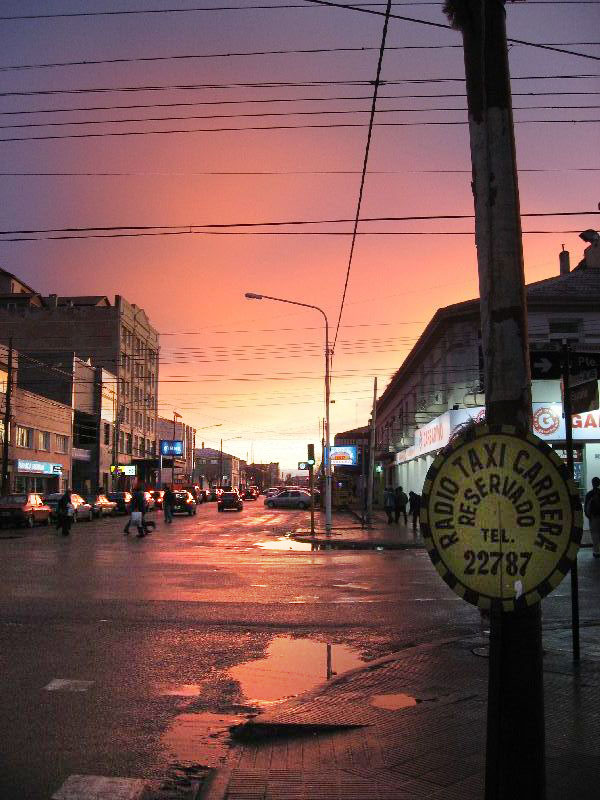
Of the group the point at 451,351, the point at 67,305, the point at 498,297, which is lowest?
the point at 498,297

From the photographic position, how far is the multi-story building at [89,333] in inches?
3196

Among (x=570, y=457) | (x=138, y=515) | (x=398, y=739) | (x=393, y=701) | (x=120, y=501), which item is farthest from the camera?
(x=120, y=501)

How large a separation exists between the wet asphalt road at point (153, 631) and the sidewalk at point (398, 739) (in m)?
0.64

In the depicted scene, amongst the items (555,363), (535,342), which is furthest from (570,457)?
(535,342)

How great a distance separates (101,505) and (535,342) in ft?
101

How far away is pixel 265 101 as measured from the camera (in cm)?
1371

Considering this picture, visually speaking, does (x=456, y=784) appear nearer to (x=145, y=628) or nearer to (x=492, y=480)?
(x=492, y=480)

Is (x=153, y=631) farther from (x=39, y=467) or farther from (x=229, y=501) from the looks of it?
(x=39, y=467)

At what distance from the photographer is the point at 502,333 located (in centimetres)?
405

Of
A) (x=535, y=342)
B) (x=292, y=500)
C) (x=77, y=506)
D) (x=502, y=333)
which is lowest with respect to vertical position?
(x=292, y=500)

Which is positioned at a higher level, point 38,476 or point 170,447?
point 170,447

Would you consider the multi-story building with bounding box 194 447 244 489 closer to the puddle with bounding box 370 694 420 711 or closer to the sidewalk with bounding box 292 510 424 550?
the sidewalk with bounding box 292 510 424 550

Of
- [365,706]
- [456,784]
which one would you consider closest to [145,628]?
[365,706]

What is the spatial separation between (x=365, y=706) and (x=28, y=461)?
5338cm
